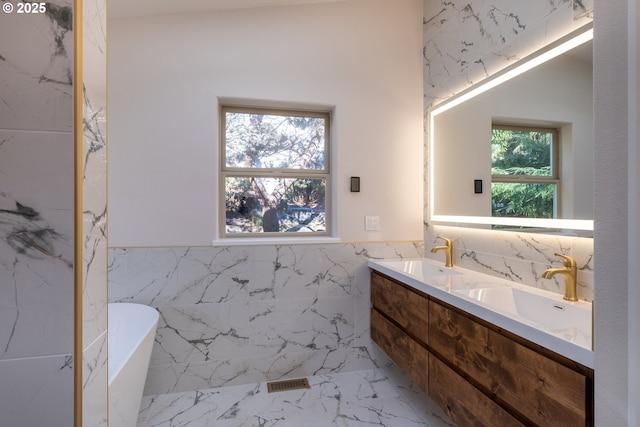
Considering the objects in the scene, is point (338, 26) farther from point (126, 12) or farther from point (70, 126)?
point (70, 126)

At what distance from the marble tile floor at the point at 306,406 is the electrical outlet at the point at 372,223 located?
3.75 feet

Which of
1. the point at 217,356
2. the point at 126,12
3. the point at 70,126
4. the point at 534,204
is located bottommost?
the point at 217,356

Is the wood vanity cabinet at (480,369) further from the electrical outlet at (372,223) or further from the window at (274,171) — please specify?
the window at (274,171)

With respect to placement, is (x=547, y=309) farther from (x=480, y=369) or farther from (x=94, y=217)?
(x=94, y=217)

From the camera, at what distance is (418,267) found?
2.24 metres

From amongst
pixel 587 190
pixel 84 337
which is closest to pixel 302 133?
pixel 587 190

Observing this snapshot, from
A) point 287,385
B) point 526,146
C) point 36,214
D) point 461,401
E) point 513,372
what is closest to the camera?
point 36,214

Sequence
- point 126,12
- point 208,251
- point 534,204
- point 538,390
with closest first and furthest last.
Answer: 1. point 538,390
2. point 534,204
3. point 126,12
4. point 208,251

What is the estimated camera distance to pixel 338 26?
2.24 meters

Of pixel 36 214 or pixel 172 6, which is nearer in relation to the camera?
pixel 36 214

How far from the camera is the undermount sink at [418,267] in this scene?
6.84 ft

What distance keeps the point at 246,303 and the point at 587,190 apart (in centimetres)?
207

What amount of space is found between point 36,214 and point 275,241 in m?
1.64

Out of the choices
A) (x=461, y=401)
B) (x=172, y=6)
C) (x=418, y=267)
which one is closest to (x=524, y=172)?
(x=418, y=267)
